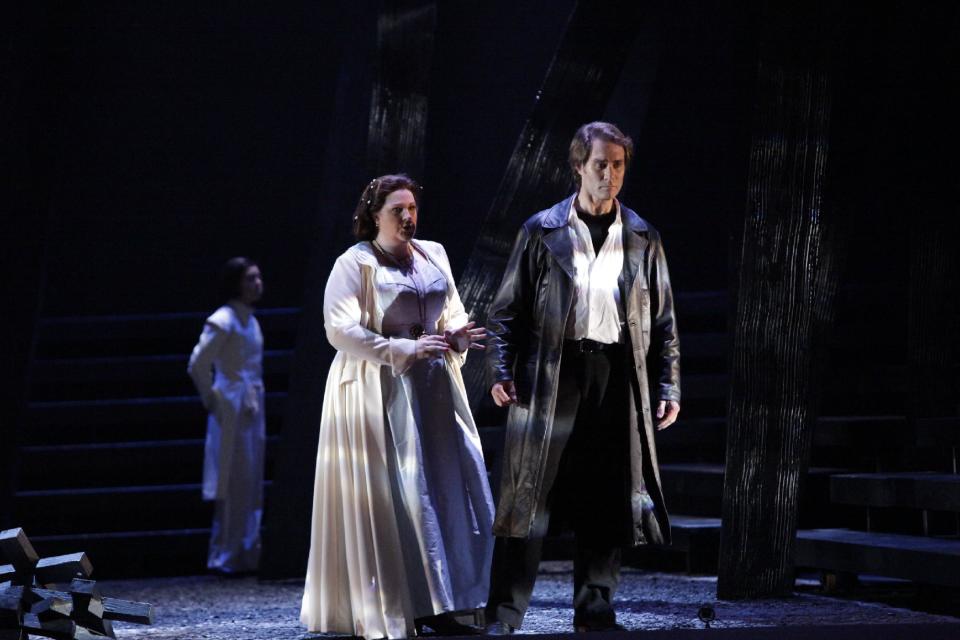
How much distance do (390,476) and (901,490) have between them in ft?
6.48

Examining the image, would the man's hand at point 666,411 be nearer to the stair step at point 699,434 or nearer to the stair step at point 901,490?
the stair step at point 901,490

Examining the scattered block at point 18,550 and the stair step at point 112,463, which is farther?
the stair step at point 112,463

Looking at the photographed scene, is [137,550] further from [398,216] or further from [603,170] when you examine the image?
[603,170]

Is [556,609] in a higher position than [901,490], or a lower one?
lower

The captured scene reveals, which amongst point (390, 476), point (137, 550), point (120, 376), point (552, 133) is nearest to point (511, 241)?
point (552, 133)

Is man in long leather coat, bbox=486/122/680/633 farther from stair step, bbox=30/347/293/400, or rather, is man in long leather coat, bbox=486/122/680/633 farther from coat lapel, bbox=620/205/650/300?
stair step, bbox=30/347/293/400

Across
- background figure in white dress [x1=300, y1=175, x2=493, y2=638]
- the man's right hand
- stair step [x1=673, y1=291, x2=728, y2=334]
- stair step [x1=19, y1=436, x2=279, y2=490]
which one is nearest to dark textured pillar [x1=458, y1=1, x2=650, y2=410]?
background figure in white dress [x1=300, y1=175, x2=493, y2=638]

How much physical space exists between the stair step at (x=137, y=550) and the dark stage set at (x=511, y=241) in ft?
0.07

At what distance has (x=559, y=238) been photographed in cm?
485

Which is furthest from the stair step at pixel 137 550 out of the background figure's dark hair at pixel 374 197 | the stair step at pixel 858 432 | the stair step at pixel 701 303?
the background figure's dark hair at pixel 374 197

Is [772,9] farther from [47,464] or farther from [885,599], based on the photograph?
[47,464]

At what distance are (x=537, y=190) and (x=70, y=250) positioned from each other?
16.3 ft

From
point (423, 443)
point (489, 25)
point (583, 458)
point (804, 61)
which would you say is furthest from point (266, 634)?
point (489, 25)

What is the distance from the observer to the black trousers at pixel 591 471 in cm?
477
